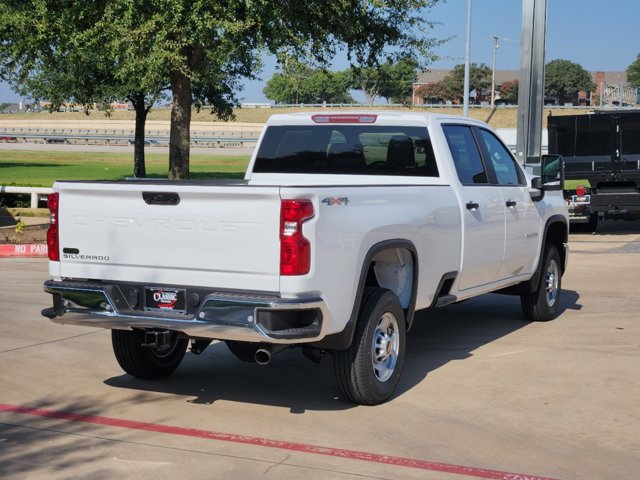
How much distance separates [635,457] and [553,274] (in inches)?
193

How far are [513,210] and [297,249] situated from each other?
3.75 metres

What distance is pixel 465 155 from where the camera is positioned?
338 inches

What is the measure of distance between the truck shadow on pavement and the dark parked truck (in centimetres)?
924

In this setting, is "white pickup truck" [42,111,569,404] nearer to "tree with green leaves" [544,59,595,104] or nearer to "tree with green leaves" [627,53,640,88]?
"tree with green leaves" [627,53,640,88]

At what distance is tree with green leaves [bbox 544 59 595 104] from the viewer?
147625 millimetres

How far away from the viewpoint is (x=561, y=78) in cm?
14812

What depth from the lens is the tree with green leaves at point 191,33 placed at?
55.3 ft

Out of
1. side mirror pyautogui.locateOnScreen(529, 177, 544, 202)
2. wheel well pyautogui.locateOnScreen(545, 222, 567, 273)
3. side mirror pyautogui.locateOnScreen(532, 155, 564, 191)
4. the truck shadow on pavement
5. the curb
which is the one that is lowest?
the truck shadow on pavement

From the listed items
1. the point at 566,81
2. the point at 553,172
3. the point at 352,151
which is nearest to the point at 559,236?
the point at 553,172

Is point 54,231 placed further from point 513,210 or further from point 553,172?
point 553,172

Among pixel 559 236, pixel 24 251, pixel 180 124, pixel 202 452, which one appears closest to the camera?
pixel 202 452

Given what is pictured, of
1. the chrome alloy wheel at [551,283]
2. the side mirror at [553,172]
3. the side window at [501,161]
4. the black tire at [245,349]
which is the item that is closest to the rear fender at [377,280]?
the black tire at [245,349]

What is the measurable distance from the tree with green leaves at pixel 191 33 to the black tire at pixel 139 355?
9.63 m

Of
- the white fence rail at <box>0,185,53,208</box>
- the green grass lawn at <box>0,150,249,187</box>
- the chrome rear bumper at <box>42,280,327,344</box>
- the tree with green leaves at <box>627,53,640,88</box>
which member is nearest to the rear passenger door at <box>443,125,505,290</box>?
the chrome rear bumper at <box>42,280,327,344</box>
